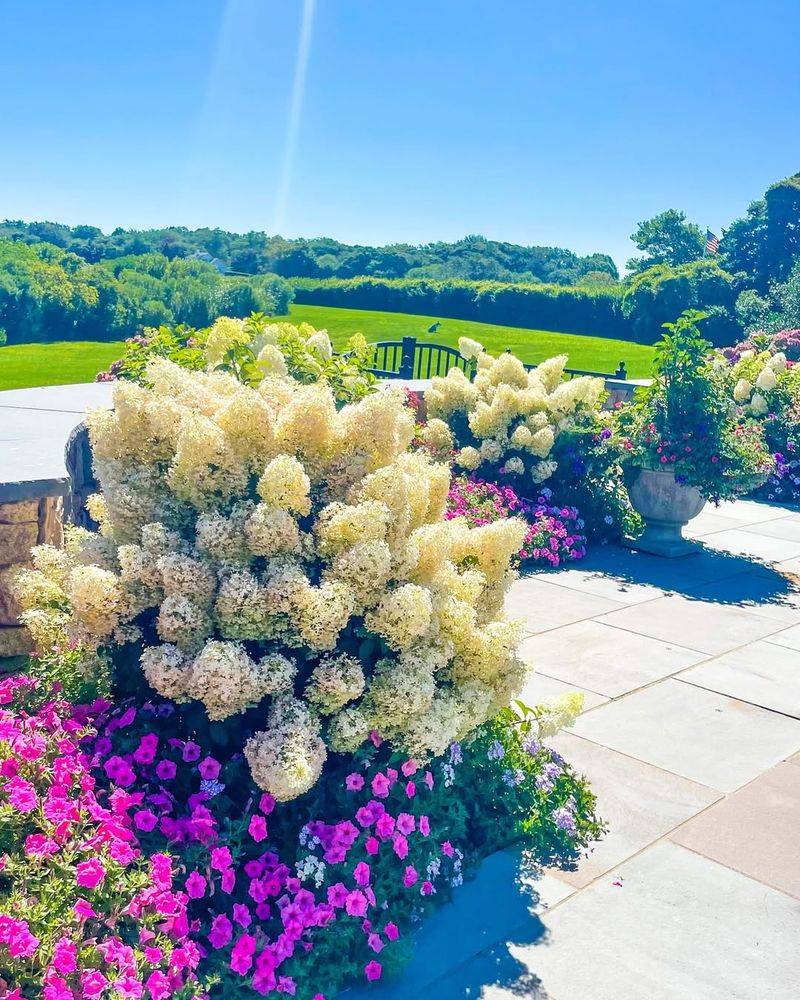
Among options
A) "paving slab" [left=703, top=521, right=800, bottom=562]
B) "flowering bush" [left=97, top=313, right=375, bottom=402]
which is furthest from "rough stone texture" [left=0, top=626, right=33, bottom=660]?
"paving slab" [left=703, top=521, right=800, bottom=562]

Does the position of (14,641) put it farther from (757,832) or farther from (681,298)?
(681,298)

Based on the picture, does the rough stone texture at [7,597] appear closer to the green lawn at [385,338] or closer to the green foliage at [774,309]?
the green lawn at [385,338]

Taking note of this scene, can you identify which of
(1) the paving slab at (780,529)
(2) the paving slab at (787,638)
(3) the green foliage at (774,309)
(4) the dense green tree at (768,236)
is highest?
(4) the dense green tree at (768,236)

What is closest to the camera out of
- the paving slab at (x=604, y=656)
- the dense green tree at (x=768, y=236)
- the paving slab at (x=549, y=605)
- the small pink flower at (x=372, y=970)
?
the small pink flower at (x=372, y=970)

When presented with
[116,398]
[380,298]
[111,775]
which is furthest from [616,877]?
[380,298]

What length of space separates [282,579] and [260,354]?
5.96 feet

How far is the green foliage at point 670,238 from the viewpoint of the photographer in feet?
188

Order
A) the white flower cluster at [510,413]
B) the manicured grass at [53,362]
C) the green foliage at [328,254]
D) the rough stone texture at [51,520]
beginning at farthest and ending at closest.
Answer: the green foliage at [328,254] → the manicured grass at [53,362] → the white flower cluster at [510,413] → the rough stone texture at [51,520]

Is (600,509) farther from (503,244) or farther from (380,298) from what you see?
(503,244)

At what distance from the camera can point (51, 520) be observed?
3.94m

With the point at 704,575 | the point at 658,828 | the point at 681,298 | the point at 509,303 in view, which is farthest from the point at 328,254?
the point at 658,828

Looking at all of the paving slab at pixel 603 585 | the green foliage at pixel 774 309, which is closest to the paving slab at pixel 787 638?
the paving slab at pixel 603 585

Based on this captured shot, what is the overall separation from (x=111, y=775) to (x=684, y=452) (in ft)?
20.3

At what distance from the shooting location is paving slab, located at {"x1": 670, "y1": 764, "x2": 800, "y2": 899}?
3.50 meters
